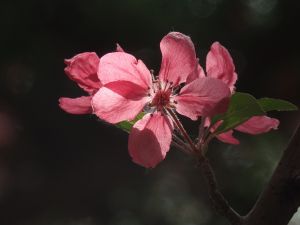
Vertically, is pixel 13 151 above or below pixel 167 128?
below

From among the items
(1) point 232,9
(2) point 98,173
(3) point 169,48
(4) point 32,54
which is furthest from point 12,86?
(3) point 169,48

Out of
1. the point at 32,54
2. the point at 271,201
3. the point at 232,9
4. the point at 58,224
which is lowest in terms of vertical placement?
the point at 58,224

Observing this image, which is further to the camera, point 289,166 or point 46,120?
point 46,120

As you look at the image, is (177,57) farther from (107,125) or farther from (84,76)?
(107,125)

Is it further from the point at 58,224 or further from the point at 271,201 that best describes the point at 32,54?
the point at 271,201

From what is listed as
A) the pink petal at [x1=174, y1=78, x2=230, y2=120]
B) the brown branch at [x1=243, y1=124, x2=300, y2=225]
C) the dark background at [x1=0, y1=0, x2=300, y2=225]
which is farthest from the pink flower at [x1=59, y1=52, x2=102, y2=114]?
the dark background at [x1=0, y1=0, x2=300, y2=225]

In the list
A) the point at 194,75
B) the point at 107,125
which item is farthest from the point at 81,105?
the point at 107,125

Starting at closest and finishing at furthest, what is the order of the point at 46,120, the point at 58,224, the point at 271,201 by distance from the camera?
the point at 271,201 < the point at 58,224 < the point at 46,120

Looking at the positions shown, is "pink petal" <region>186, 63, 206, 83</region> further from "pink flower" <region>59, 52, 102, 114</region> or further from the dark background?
the dark background
